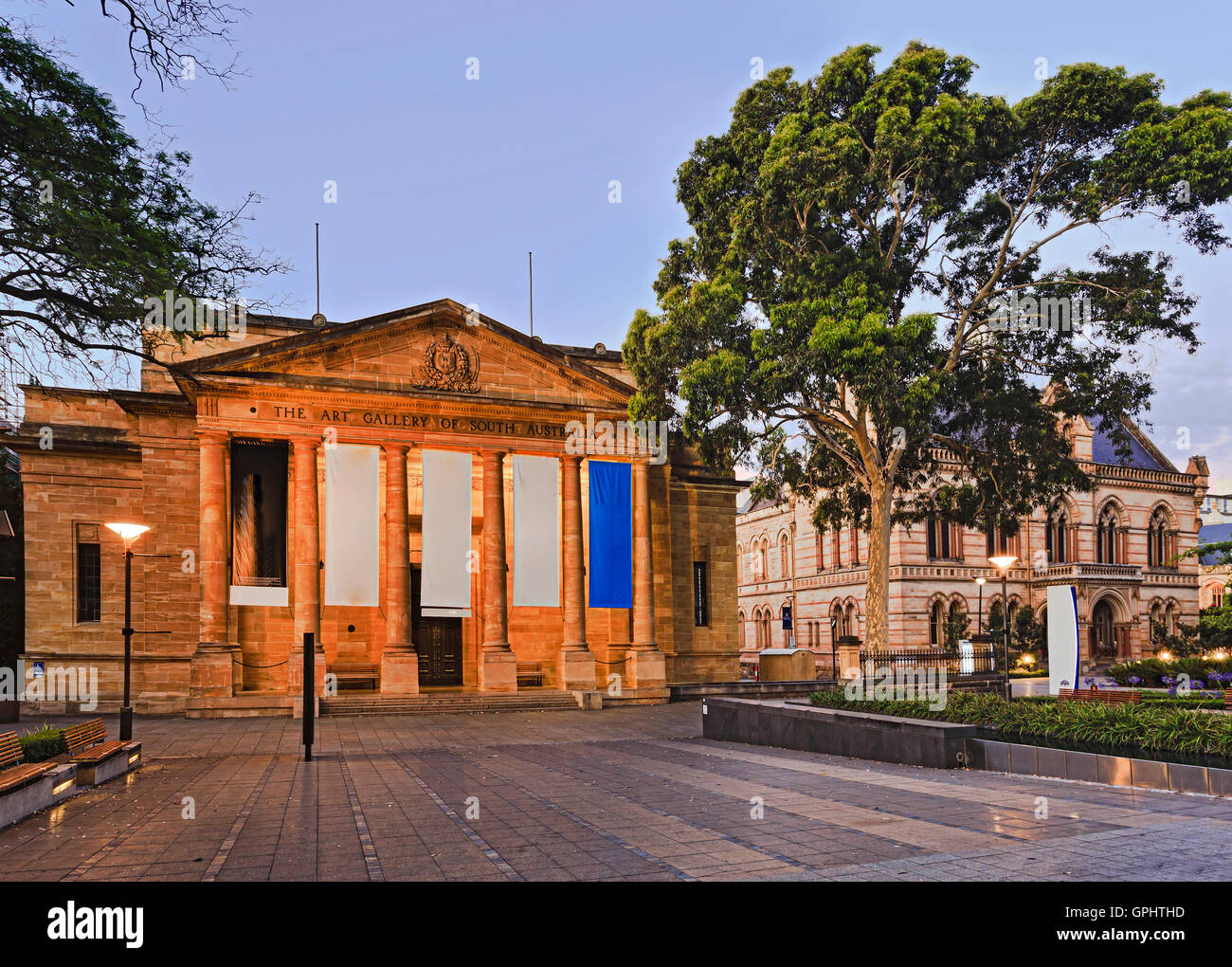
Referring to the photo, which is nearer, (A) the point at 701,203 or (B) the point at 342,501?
(A) the point at 701,203

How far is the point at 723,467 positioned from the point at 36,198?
18.4m

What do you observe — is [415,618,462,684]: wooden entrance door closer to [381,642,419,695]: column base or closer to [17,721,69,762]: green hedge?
[381,642,419,695]: column base

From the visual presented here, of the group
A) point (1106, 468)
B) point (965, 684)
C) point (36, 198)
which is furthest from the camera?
point (1106, 468)

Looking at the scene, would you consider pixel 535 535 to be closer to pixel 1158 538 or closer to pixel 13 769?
pixel 13 769

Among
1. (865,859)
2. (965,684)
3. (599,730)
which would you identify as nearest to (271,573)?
(599,730)

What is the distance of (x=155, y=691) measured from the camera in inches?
1220

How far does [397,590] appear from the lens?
3162 centimetres

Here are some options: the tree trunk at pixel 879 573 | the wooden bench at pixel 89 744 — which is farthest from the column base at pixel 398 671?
the tree trunk at pixel 879 573

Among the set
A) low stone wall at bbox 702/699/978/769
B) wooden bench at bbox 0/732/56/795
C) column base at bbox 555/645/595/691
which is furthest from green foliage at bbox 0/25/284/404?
column base at bbox 555/645/595/691

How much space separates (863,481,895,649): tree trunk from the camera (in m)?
25.3

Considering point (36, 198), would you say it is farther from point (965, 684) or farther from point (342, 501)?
point (965, 684)

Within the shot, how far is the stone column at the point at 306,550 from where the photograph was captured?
1193 inches

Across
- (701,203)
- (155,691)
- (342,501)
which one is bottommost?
(155,691)

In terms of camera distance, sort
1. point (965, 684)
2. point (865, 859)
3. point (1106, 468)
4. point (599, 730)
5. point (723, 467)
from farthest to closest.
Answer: point (1106, 468) < point (965, 684) < point (723, 467) < point (599, 730) < point (865, 859)
